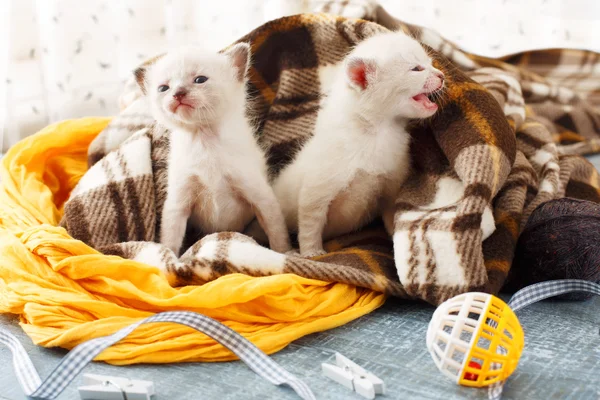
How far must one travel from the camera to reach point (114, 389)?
87 centimetres

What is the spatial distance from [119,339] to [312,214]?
46 cm

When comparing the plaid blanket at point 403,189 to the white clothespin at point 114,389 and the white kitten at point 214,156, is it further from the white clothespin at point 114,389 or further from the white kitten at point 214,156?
the white clothespin at point 114,389

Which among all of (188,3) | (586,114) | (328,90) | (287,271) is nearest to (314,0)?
(188,3)

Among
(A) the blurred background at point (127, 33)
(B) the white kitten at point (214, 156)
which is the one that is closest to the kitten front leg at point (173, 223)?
(B) the white kitten at point (214, 156)

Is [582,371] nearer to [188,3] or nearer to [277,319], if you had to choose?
[277,319]

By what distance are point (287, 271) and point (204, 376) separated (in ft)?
0.75

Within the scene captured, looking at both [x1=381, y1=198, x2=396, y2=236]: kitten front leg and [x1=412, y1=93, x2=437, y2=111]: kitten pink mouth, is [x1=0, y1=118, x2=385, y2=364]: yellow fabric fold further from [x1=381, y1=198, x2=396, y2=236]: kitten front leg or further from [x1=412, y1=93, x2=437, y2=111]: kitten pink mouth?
[x1=412, y1=93, x2=437, y2=111]: kitten pink mouth

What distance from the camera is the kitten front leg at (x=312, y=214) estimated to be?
4.20ft

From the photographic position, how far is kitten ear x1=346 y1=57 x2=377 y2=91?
1.24m

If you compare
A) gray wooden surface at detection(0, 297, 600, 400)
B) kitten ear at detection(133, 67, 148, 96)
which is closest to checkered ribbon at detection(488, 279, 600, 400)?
gray wooden surface at detection(0, 297, 600, 400)

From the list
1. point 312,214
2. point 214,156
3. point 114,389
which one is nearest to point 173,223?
point 214,156

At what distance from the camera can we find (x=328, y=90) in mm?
1411

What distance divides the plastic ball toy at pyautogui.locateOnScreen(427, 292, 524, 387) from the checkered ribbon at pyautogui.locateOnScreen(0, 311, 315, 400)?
0.56ft

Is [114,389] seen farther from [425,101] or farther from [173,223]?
[425,101]
